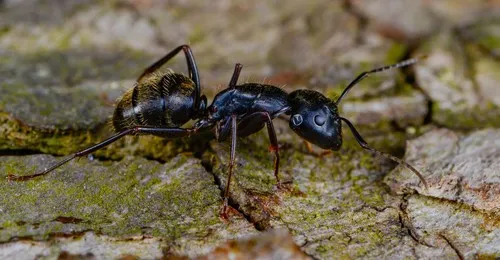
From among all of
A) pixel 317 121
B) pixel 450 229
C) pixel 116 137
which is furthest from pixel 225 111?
pixel 450 229

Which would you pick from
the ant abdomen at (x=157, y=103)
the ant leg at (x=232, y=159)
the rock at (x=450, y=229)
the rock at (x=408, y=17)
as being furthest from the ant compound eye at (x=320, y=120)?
the rock at (x=408, y=17)

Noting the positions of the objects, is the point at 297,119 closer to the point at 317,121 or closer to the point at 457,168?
the point at 317,121

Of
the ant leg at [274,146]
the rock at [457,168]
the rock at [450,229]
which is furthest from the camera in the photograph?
the ant leg at [274,146]

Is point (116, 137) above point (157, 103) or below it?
below

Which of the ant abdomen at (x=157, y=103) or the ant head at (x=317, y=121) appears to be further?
the ant abdomen at (x=157, y=103)

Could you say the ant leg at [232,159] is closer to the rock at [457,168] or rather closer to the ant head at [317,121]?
the ant head at [317,121]

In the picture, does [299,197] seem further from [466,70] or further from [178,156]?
[466,70]

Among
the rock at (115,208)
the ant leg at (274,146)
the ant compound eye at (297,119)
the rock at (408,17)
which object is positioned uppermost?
the rock at (408,17)
